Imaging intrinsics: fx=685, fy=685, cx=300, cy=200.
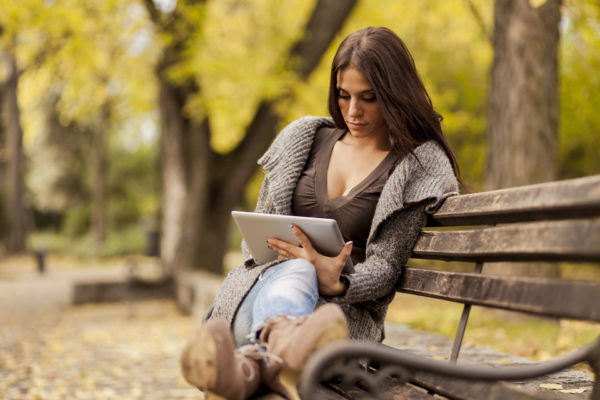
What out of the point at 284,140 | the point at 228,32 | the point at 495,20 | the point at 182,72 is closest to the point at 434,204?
the point at 284,140

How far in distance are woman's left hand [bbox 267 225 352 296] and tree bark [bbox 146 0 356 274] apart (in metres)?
8.23

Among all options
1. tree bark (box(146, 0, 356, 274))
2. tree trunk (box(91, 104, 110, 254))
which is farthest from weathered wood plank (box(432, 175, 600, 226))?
tree trunk (box(91, 104, 110, 254))

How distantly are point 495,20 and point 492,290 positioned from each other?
5105mm

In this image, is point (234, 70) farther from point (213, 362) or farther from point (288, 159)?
point (213, 362)

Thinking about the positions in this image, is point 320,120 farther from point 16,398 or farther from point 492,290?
point 16,398

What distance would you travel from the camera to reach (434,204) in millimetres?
2658

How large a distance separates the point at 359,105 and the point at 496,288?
3.50 feet

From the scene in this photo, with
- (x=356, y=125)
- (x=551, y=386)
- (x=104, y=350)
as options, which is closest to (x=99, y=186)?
(x=104, y=350)

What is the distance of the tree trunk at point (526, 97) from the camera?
641 centimetres

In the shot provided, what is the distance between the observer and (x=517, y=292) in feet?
6.59

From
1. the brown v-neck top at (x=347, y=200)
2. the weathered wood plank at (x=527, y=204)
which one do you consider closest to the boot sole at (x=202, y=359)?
the weathered wood plank at (x=527, y=204)

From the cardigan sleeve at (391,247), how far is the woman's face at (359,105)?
44cm

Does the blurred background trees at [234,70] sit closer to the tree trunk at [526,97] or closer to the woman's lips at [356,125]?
the tree trunk at [526,97]

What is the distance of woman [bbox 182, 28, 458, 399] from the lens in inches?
90.7
